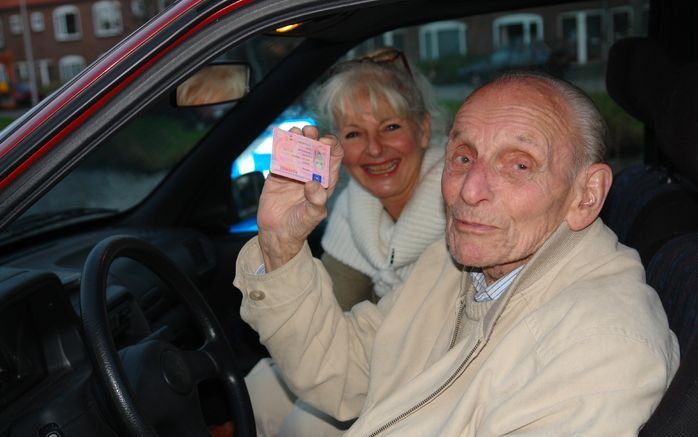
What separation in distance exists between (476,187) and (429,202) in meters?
0.94

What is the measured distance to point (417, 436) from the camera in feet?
5.46

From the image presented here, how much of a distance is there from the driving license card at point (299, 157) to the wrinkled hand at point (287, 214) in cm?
8

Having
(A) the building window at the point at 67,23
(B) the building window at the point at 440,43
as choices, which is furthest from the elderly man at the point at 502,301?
(A) the building window at the point at 67,23

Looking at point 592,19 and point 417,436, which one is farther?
point 592,19

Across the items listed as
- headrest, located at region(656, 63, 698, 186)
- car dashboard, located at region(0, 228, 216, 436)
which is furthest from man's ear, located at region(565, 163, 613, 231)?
car dashboard, located at region(0, 228, 216, 436)

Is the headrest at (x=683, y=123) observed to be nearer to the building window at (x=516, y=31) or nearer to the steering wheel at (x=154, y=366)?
the steering wheel at (x=154, y=366)

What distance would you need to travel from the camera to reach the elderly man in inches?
57.0

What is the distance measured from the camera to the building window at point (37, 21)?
3145 cm

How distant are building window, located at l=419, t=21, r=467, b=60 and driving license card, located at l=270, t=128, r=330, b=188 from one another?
2.72m

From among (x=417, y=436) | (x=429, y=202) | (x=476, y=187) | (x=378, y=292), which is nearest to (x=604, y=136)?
(x=476, y=187)

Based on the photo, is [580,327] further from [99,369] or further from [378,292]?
[378,292]

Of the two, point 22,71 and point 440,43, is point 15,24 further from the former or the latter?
point 440,43

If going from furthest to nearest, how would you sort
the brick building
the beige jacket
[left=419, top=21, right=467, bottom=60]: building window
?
the brick building < [left=419, top=21, right=467, bottom=60]: building window < the beige jacket

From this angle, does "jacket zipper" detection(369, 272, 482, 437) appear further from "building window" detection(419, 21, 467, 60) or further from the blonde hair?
"building window" detection(419, 21, 467, 60)
